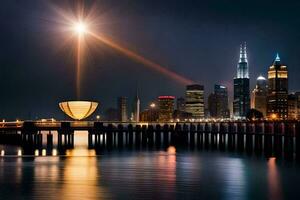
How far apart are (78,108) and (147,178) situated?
81.2m

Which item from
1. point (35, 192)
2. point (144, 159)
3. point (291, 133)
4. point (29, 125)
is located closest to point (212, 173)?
point (144, 159)

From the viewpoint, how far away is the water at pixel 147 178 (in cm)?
3953

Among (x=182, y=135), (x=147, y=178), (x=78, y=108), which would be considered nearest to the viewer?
(x=147, y=178)

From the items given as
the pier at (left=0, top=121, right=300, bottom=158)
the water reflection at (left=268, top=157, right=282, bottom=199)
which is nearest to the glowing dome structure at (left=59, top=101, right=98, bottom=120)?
the pier at (left=0, top=121, right=300, bottom=158)

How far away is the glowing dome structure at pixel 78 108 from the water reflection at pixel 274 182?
71469 mm

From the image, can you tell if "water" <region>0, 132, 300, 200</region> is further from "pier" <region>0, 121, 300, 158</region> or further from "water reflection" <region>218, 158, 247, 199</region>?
"pier" <region>0, 121, 300, 158</region>

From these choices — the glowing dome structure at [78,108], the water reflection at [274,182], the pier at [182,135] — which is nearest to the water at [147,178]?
the water reflection at [274,182]

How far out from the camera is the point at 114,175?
165 feet

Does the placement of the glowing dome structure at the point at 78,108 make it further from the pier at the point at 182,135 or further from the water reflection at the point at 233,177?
the water reflection at the point at 233,177

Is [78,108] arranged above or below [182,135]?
above

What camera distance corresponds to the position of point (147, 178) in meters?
47.8

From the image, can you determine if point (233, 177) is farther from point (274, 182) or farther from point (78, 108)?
point (78, 108)

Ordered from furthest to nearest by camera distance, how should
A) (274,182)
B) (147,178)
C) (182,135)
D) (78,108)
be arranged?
(78,108)
(182,135)
(147,178)
(274,182)

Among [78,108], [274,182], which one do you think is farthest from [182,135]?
[274,182]
